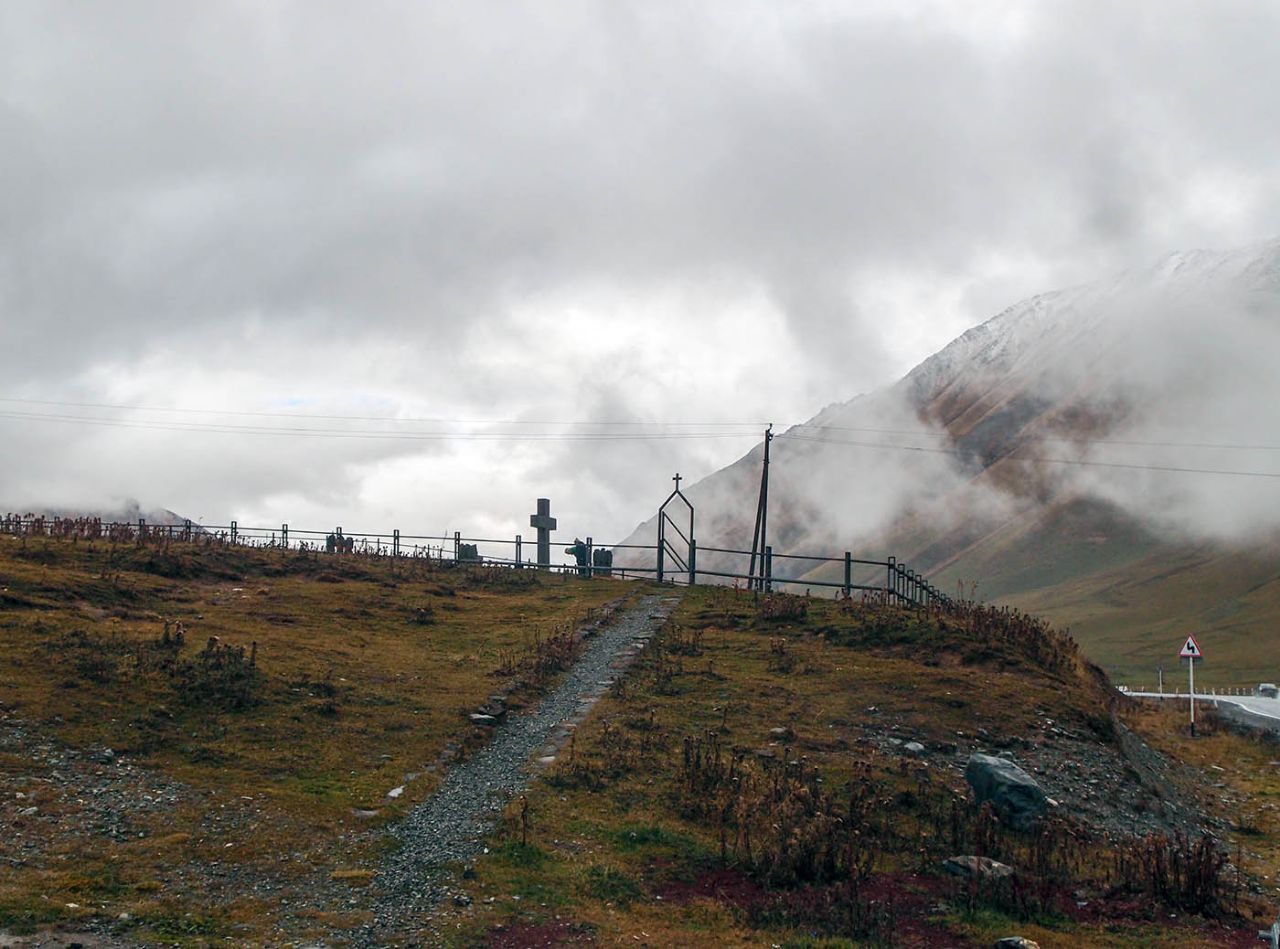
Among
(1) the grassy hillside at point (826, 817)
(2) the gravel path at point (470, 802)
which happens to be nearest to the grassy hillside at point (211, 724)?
(2) the gravel path at point (470, 802)

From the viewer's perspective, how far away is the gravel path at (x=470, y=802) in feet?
59.9

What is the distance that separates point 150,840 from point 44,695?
23.7 ft

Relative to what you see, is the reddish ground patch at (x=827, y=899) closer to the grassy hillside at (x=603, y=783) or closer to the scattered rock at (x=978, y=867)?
the grassy hillside at (x=603, y=783)

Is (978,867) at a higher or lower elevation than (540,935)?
higher

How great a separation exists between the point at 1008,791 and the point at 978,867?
155 inches

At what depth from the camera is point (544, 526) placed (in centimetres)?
6456

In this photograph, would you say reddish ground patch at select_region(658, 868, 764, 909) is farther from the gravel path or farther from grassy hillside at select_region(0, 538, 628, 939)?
grassy hillside at select_region(0, 538, 628, 939)

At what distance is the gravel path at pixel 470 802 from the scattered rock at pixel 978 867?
26.1 feet

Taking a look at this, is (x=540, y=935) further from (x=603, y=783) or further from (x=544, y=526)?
(x=544, y=526)

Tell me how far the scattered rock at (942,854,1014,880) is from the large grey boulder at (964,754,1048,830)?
2563 millimetres

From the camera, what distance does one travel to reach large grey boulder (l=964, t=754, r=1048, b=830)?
77.5 feet

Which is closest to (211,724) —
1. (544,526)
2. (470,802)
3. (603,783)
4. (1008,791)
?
(470,802)

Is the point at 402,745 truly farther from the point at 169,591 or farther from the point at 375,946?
the point at 169,591

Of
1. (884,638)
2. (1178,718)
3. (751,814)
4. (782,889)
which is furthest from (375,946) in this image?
(1178,718)
